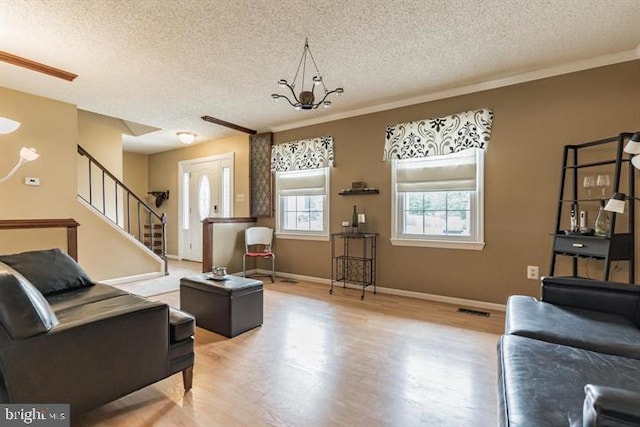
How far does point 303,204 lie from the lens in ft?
16.8

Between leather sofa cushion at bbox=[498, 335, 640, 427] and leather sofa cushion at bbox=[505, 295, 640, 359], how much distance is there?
0.28 ft

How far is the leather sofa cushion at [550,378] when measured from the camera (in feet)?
3.39

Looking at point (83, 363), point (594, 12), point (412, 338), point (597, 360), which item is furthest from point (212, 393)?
point (594, 12)

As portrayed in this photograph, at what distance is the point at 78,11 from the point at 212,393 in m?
2.73

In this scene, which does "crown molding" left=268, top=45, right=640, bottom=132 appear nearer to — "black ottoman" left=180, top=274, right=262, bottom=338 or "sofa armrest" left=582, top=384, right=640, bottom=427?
"black ottoman" left=180, top=274, right=262, bottom=338

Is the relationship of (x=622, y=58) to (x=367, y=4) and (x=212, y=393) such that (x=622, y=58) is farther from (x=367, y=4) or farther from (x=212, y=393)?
(x=212, y=393)

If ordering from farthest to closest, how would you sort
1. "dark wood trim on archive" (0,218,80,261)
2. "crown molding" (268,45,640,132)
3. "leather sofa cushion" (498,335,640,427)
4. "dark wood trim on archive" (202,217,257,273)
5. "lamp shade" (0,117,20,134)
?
"dark wood trim on archive" (202,217,257,273) < "dark wood trim on archive" (0,218,80,261) < "crown molding" (268,45,640,132) < "lamp shade" (0,117,20,134) < "leather sofa cushion" (498,335,640,427)

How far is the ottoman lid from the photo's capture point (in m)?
2.80

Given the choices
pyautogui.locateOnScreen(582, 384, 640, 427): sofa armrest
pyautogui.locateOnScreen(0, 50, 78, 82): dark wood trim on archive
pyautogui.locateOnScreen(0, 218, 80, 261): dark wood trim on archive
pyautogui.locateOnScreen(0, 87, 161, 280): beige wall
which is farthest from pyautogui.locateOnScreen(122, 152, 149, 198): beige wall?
pyautogui.locateOnScreen(582, 384, 640, 427): sofa armrest

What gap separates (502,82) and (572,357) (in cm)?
295

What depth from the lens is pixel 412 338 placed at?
272cm

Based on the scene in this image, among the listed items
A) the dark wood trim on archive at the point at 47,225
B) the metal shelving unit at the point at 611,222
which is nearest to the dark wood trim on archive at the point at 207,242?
the dark wood trim on archive at the point at 47,225

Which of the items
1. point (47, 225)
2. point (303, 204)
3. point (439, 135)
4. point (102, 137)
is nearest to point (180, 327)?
point (47, 225)

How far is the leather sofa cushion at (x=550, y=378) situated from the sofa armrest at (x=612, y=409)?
0.48 feet
